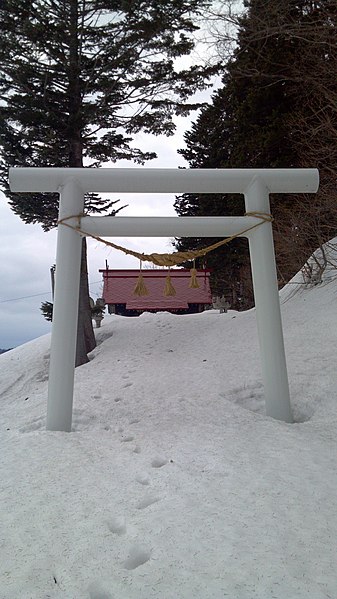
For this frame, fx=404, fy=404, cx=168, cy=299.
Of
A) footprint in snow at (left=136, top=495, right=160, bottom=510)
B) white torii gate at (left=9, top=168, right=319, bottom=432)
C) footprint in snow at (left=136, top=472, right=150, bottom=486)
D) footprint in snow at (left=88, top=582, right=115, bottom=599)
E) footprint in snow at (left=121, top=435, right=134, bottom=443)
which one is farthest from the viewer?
white torii gate at (left=9, top=168, right=319, bottom=432)

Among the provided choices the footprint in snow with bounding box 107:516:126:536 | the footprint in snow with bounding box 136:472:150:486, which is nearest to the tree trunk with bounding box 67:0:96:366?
the footprint in snow with bounding box 136:472:150:486

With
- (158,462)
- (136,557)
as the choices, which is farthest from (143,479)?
(136,557)

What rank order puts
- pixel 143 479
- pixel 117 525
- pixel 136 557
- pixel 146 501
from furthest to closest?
1. pixel 143 479
2. pixel 146 501
3. pixel 117 525
4. pixel 136 557

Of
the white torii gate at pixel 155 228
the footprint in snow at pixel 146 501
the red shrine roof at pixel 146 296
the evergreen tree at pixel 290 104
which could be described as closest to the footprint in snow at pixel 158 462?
the footprint in snow at pixel 146 501

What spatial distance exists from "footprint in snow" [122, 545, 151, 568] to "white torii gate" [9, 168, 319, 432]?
202cm

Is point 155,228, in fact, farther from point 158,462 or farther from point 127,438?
point 158,462

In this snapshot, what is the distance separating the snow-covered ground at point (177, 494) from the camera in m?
1.78

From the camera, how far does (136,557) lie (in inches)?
76.9

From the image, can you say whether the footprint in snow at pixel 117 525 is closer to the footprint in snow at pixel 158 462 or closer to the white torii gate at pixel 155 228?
the footprint in snow at pixel 158 462

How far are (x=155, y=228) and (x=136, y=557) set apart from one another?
9.61 feet

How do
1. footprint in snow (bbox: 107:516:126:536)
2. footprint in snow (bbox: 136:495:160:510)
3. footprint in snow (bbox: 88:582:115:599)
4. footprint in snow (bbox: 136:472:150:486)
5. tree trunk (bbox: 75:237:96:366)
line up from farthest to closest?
tree trunk (bbox: 75:237:96:366), footprint in snow (bbox: 136:472:150:486), footprint in snow (bbox: 136:495:160:510), footprint in snow (bbox: 107:516:126:536), footprint in snow (bbox: 88:582:115:599)

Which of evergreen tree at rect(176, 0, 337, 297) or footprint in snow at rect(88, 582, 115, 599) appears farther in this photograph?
evergreen tree at rect(176, 0, 337, 297)

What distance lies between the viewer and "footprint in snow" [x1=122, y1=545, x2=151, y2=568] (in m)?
1.90

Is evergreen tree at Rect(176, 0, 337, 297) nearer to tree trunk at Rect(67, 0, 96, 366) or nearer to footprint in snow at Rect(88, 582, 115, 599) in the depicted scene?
tree trunk at Rect(67, 0, 96, 366)
